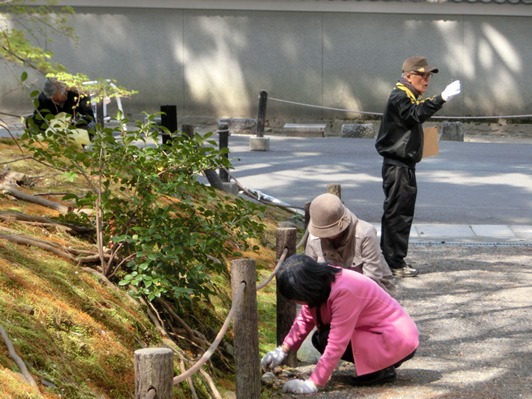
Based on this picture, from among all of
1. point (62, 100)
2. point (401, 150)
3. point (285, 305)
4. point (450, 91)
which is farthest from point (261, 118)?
point (285, 305)

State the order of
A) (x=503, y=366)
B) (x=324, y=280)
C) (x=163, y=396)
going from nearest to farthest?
(x=163, y=396) → (x=324, y=280) → (x=503, y=366)

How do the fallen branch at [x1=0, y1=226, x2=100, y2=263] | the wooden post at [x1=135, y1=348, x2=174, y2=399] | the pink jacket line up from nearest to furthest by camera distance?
the wooden post at [x1=135, y1=348, x2=174, y2=399] → the pink jacket → the fallen branch at [x1=0, y1=226, x2=100, y2=263]

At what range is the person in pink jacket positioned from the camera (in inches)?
217

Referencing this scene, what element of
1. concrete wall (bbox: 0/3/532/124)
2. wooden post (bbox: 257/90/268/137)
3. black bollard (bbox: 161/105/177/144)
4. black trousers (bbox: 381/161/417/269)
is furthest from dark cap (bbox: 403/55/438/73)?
concrete wall (bbox: 0/3/532/124)

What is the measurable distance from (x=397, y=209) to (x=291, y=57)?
15396mm

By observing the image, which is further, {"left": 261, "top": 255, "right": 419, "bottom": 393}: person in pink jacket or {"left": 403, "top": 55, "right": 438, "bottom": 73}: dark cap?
{"left": 403, "top": 55, "right": 438, "bottom": 73}: dark cap

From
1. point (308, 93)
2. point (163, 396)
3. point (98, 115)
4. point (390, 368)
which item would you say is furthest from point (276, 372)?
point (308, 93)

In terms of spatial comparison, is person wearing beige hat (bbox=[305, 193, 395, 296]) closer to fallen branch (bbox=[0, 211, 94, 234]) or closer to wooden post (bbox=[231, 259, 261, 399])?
wooden post (bbox=[231, 259, 261, 399])

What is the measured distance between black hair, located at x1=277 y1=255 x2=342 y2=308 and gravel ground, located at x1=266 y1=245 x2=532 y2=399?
0.62 m

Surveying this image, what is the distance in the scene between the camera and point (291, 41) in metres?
23.9

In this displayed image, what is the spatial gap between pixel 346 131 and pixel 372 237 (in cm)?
1524

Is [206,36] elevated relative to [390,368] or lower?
elevated

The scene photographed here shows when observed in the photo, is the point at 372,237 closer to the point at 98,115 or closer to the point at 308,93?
the point at 98,115

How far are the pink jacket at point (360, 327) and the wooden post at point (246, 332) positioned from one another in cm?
53
